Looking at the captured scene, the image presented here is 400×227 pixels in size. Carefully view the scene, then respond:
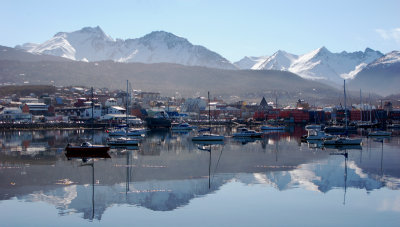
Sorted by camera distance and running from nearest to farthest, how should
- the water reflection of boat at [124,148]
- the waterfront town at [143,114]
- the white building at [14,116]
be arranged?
the water reflection of boat at [124,148] → the white building at [14,116] → the waterfront town at [143,114]

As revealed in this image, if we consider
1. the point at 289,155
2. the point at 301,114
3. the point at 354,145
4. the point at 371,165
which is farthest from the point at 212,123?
the point at 371,165

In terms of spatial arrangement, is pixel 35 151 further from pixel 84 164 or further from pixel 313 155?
pixel 313 155

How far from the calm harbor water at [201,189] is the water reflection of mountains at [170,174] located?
0.17 ft

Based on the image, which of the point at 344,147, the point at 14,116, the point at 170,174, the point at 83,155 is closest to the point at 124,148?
the point at 83,155

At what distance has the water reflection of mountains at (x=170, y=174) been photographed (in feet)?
75.0

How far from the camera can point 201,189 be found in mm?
24562

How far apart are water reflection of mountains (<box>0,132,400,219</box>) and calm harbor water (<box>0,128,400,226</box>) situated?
5 centimetres

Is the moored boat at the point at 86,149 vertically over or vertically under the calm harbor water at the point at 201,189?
over

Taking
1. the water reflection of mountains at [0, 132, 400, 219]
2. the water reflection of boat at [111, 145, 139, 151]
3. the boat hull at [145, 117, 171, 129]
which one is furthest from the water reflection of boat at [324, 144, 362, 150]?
the boat hull at [145, 117, 171, 129]

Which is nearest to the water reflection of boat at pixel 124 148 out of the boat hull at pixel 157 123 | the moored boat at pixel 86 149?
the moored boat at pixel 86 149

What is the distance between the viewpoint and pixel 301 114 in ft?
317

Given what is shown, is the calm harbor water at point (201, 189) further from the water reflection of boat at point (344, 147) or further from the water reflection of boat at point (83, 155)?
the water reflection of boat at point (344, 147)

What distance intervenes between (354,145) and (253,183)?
2289 cm

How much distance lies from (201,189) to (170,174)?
4712mm
